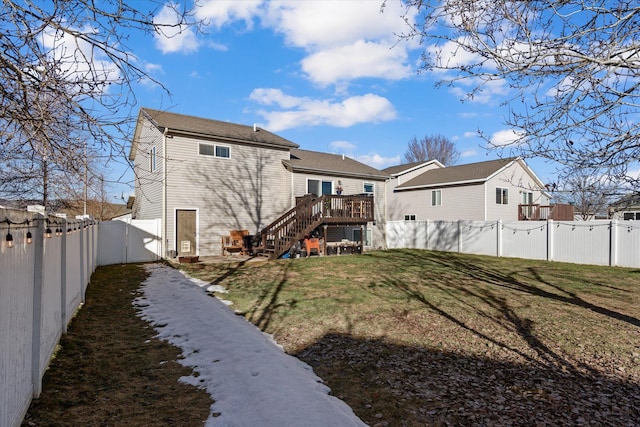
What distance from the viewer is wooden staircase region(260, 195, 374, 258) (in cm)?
1408

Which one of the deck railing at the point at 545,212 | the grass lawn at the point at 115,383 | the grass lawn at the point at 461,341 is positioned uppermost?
the deck railing at the point at 545,212

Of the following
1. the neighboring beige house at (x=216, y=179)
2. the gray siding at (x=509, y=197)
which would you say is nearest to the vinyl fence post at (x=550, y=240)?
the gray siding at (x=509, y=197)

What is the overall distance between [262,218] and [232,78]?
7132 mm

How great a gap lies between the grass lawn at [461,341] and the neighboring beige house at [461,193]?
11.6 m

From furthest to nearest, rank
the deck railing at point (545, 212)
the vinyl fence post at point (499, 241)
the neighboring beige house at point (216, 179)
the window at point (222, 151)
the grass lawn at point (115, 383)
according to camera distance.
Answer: the deck railing at point (545, 212), the vinyl fence post at point (499, 241), the window at point (222, 151), the neighboring beige house at point (216, 179), the grass lawn at point (115, 383)

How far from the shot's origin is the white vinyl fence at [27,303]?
2.21 m

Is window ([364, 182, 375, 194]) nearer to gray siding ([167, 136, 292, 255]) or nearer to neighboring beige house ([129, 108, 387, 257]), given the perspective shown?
neighboring beige house ([129, 108, 387, 257])

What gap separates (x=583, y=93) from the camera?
13.0 feet

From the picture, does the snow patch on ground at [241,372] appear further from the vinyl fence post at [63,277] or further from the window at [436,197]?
the window at [436,197]

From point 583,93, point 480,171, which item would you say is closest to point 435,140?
point 480,171

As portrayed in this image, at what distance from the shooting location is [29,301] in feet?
9.45

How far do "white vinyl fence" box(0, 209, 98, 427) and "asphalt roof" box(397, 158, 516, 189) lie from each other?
21.2 m

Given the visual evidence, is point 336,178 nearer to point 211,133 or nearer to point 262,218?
point 262,218

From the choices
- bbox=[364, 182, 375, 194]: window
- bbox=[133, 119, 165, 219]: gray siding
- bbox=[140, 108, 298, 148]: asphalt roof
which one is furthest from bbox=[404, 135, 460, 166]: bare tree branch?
bbox=[133, 119, 165, 219]: gray siding
